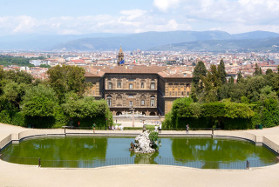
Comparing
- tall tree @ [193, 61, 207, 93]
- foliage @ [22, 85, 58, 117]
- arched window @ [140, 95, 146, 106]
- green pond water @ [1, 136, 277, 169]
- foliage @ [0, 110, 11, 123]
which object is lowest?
green pond water @ [1, 136, 277, 169]

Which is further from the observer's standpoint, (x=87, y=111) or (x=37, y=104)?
(x=87, y=111)

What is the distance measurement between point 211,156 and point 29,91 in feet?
68.7

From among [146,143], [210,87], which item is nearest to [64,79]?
[146,143]

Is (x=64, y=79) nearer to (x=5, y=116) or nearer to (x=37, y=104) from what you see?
(x=37, y=104)

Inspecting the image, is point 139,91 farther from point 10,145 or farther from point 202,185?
point 202,185

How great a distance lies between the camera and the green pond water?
30.4 m

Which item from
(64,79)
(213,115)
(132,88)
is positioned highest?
(64,79)

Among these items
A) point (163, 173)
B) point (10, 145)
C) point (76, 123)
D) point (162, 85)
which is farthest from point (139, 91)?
point (163, 173)

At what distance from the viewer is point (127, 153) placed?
3394 cm

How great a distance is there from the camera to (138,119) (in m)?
62.0

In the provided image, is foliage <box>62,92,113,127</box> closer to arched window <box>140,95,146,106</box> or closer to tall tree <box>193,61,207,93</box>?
tall tree <box>193,61,207,93</box>

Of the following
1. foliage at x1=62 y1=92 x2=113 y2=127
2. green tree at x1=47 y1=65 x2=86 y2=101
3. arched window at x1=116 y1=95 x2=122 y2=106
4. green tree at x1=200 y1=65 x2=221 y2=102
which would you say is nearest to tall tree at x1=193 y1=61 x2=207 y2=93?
green tree at x1=200 y1=65 x2=221 y2=102

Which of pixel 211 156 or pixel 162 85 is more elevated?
pixel 162 85

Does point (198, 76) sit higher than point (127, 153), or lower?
higher
